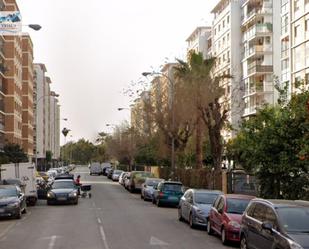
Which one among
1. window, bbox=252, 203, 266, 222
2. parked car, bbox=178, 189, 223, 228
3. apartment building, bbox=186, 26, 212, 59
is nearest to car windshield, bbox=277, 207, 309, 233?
window, bbox=252, 203, 266, 222

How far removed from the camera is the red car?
17.4 metres

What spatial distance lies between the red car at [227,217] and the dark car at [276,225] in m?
2.35

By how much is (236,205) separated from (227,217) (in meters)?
1.03

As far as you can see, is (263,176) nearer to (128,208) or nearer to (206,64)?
(128,208)

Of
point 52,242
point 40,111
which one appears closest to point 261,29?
point 52,242

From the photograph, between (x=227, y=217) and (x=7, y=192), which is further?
(x=7, y=192)

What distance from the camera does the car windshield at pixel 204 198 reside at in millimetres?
22766

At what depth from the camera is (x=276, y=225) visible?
12.7 meters

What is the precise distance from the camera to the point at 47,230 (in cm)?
2109

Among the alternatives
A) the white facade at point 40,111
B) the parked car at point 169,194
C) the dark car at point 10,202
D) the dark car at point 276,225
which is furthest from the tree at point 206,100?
the white facade at point 40,111

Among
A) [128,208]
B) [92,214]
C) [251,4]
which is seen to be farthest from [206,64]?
[251,4]

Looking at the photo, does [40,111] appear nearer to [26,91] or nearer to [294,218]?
[26,91]

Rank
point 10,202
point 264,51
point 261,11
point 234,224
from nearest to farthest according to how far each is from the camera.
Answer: point 234,224
point 10,202
point 264,51
point 261,11

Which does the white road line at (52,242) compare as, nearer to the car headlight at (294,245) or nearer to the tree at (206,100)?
the car headlight at (294,245)
